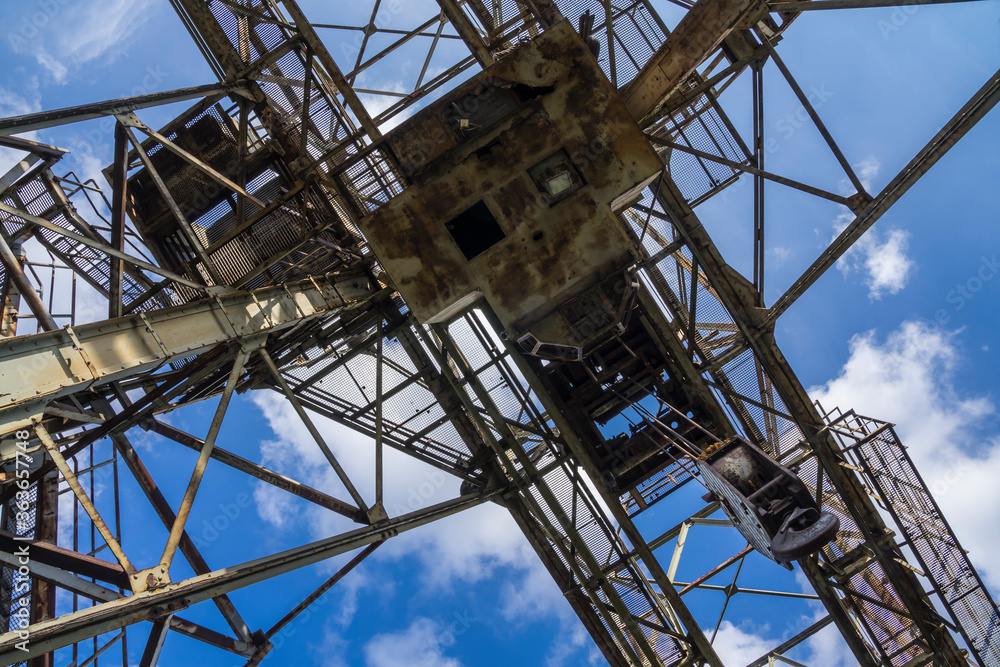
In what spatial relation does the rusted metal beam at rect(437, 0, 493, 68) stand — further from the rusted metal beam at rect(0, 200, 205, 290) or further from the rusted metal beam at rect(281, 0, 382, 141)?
the rusted metal beam at rect(0, 200, 205, 290)

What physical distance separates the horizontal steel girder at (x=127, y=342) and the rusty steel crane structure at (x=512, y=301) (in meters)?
0.07

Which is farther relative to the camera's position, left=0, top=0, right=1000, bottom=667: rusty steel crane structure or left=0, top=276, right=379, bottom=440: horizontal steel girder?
left=0, top=0, right=1000, bottom=667: rusty steel crane structure

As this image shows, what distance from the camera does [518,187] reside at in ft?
35.4

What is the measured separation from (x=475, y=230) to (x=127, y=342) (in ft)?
17.5

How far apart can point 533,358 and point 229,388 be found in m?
5.28

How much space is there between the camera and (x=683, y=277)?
13633 millimetres

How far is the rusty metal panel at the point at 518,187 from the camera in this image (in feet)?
35.0

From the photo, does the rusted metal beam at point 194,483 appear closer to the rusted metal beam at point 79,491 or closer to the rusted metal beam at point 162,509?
the rusted metal beam at point 79,491

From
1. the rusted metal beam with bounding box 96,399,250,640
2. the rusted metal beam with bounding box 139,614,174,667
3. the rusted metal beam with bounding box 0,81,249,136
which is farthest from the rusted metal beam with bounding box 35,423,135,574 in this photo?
the rusted metal beam with bounding box 96,399,250,640

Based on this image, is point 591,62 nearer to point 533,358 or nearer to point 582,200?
point 582,200

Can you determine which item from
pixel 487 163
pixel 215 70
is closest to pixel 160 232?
pixel 215 70

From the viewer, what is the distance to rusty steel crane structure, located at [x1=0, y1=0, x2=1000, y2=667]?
9930mm

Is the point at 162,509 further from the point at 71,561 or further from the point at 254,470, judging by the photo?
the point at 71,561

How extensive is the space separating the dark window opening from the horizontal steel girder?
2.37 m
